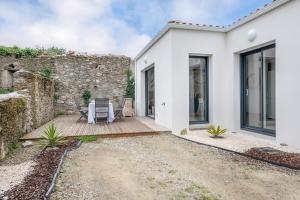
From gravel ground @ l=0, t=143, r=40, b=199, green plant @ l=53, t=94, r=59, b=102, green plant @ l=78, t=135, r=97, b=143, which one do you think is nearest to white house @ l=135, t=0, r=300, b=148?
green plant @ l=78, t=135, r=97, b=143

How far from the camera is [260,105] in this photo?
20.8ft

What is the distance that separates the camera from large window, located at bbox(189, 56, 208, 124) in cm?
749

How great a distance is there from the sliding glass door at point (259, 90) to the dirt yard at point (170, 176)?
2086mm

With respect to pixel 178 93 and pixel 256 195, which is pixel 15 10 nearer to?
pixel 178 93

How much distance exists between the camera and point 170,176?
3504 millimetres

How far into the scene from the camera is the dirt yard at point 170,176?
2.88m

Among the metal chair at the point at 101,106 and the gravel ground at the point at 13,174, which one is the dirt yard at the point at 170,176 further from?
the metal chair at the point at 101,106

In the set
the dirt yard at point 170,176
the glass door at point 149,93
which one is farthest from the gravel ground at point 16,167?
the glass door at point 149,93

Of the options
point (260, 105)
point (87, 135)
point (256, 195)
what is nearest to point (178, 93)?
point (260, 105)

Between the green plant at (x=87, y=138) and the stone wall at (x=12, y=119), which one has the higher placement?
the stone wall at (x=12, y=119)

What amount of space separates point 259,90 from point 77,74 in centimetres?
873

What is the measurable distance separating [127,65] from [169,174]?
9448 mm

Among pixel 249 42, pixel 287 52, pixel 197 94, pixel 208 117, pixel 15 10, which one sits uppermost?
pixel 15 10

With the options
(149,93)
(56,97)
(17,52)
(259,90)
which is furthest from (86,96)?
(259,90)
